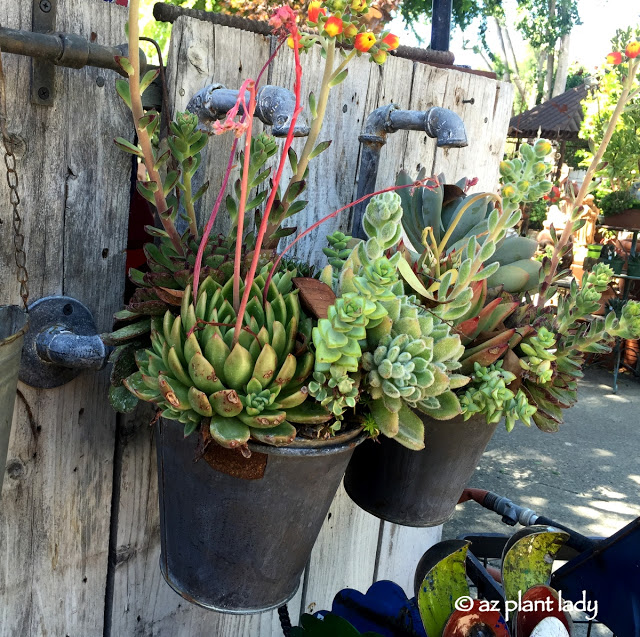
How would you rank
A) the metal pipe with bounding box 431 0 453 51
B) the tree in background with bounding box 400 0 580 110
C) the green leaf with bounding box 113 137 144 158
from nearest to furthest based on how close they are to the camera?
the green leaf with bounding box 113 137 144 158 → the metal pipe with bounding box 431 0 453 51 → the tree in background with bounding box 400 0 580 110

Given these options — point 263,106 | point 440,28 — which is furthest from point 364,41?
point 440,28

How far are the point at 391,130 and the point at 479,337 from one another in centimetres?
46

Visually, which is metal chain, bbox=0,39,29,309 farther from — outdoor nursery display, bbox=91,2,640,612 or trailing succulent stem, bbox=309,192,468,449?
trailing succulent stem, bbox=309,192,468,449

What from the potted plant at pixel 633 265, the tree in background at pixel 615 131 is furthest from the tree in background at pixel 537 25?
the potted plant at pixel 633 265

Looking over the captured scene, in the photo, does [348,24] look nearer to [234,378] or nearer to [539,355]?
[234,378]

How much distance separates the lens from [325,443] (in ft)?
2.73

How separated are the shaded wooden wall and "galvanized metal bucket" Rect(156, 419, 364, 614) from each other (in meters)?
0.24

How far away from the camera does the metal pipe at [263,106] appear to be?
83cm

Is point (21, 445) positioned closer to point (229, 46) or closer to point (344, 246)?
point (344, 246)

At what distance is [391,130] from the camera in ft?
4.11

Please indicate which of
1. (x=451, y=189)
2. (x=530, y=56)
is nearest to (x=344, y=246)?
(x=451, y=189)

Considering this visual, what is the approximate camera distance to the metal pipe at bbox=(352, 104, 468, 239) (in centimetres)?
107

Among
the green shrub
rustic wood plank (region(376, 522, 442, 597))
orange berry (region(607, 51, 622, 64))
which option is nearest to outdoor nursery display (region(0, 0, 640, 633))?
orange berry (region(607, 51, 622, 64))

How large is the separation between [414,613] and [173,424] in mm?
566
